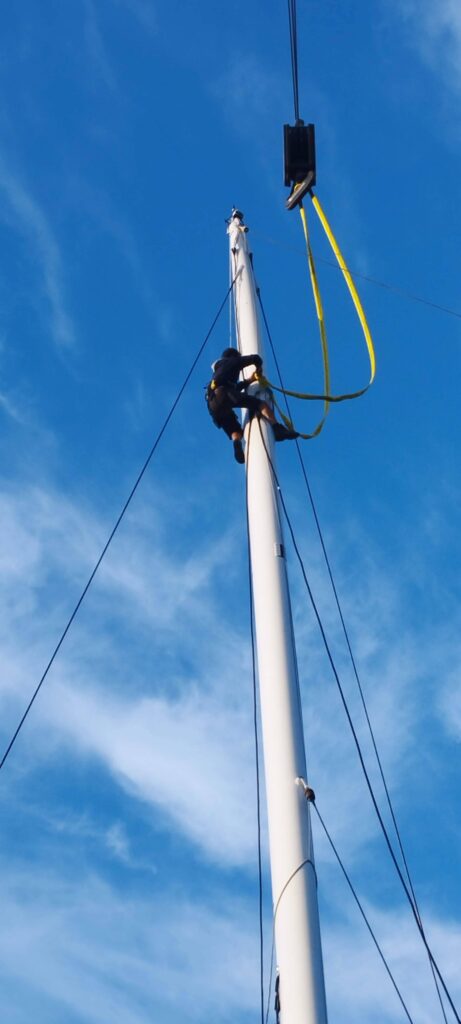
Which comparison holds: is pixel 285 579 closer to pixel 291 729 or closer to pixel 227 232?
pixel 291 729

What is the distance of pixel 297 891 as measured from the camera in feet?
24.3

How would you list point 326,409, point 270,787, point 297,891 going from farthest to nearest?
point 326,409 < point 270,787 < point 297,891

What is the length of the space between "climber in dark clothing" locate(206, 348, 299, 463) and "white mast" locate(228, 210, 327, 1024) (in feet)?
0.70

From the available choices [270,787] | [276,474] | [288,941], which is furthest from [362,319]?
[288,941]

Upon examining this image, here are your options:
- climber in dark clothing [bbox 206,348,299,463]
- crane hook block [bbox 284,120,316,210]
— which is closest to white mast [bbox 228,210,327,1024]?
climber in dark clothing [bbox 206,348,299,463]

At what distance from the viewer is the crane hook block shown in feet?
46.0

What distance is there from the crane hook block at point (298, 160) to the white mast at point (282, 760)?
476cm

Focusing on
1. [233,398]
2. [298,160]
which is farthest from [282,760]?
[298,160]

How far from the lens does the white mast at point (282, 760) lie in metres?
7.04

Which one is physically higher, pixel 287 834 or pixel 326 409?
pixel 326 409

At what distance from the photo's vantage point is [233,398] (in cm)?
1073

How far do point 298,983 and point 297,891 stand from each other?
0.62 metres

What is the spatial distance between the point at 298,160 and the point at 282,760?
8.80 metres

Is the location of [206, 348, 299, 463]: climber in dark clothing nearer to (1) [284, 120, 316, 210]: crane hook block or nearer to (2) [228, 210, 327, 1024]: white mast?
(2) [228, 210, 327, 1024]: white mast
